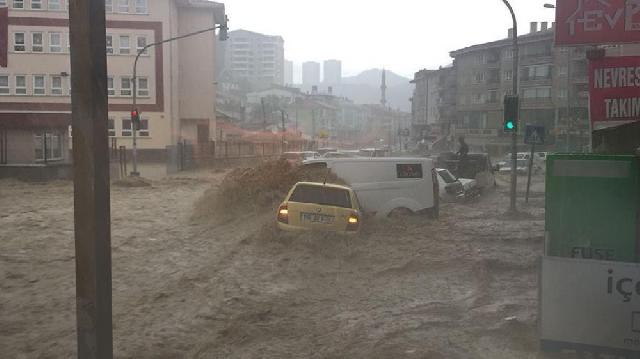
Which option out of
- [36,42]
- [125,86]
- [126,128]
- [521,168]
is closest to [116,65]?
[125,86]

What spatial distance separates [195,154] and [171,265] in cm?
3559

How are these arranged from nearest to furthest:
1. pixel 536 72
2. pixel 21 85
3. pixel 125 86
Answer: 1. pixel 21 85
2. pixel 125 86
3. pixel 536 72

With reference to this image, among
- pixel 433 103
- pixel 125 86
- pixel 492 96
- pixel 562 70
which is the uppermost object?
pixel 562 70

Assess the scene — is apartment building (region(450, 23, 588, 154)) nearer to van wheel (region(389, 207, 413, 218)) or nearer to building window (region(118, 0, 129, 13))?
building window (region(118, 0, 129, 13))

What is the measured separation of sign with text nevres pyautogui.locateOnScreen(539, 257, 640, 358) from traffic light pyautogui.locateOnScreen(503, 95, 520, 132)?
Answer: 12859 mm

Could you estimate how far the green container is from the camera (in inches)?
247

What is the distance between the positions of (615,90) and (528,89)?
53.7m

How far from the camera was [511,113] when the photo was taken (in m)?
17.2

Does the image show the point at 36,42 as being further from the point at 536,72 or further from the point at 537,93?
the point at 537,93

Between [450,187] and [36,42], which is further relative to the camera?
[36,42]

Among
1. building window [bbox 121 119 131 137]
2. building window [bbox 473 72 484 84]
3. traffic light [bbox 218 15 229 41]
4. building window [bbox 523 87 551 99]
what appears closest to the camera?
traffic light [bbox 218 15 229 41]

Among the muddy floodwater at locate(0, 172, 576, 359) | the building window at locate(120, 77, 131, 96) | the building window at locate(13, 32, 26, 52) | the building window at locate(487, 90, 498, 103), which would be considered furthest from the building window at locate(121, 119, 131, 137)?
the building window at locate(487, 90, 498, 103)

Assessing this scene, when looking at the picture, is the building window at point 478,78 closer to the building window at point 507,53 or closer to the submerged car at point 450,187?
the building window at point 507,53

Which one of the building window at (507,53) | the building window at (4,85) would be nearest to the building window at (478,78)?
the building window at (507,53)
